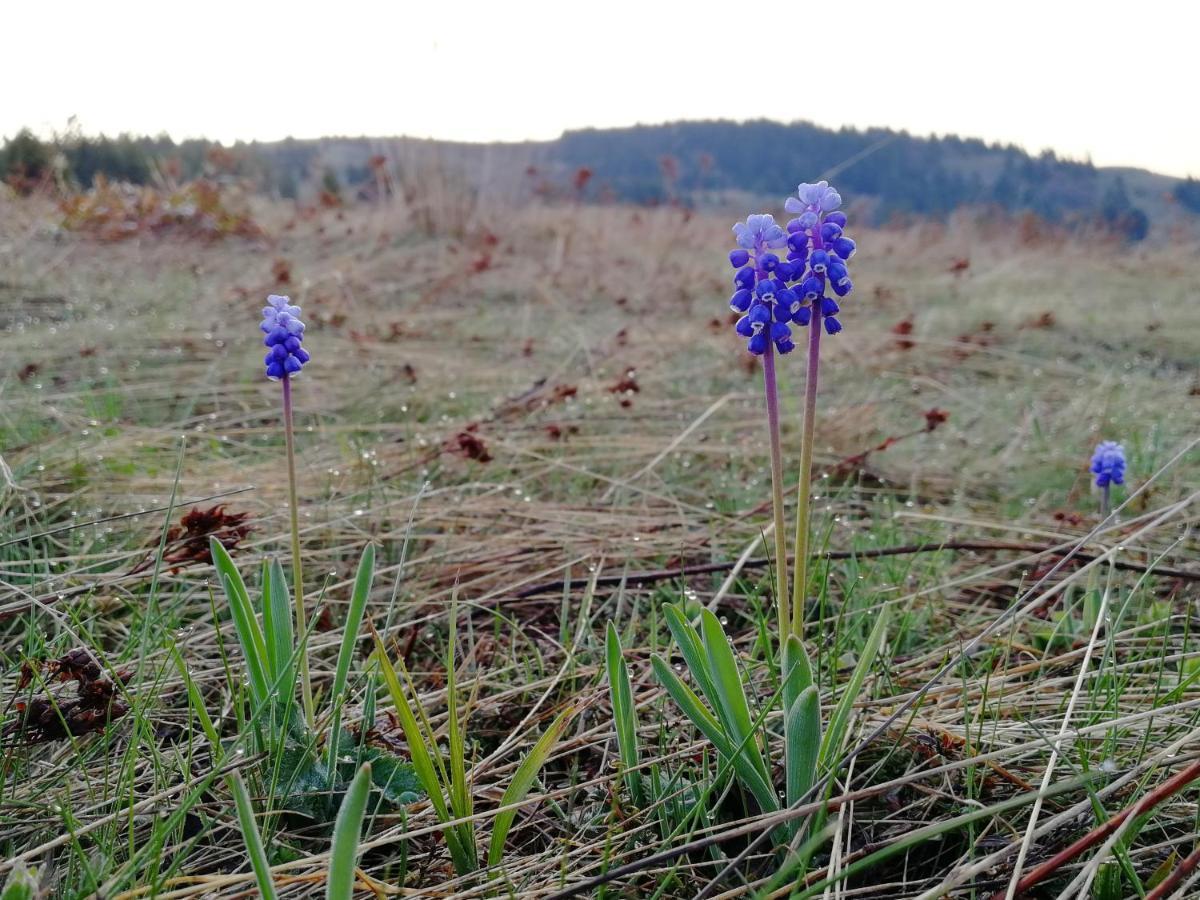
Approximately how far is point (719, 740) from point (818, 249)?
2.21ft

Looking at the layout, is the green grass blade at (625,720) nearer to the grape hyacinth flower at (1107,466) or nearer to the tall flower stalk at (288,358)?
the tall flower stalk at (288,358)

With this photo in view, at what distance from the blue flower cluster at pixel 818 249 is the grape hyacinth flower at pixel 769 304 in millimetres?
Result: 17

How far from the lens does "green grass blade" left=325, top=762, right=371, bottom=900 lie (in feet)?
2.98

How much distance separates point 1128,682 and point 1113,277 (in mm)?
13159

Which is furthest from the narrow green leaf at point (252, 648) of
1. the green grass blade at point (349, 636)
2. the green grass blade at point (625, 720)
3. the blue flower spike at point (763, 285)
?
the blue flower spike at point (763, 285)

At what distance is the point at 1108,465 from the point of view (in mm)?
2480

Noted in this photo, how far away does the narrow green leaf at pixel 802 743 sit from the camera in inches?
44.3

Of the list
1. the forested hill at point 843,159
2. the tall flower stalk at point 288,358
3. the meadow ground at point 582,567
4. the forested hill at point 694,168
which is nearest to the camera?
the meadow ground at point 582,567

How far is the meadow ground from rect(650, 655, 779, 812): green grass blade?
0.04 m

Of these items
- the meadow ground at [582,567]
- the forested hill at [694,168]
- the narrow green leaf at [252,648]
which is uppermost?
the forested hill at [694,168]

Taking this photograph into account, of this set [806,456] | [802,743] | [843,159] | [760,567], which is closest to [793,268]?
[806,456]

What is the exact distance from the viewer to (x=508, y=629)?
204 centimetres

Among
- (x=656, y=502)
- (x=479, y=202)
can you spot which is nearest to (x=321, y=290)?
(x=479, y=202)

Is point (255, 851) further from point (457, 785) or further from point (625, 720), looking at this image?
point (625, 720)
